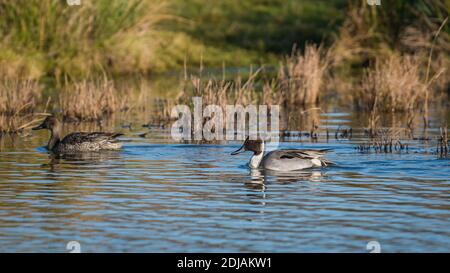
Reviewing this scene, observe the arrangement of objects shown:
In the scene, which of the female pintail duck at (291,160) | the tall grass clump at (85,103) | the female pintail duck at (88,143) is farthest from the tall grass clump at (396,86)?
the female pintail duck at (291,160)

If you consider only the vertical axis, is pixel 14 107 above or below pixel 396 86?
below

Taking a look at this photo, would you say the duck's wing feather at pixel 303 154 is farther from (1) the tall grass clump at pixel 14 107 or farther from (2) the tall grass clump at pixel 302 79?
(2) the tall grass clump at pixel 302 79

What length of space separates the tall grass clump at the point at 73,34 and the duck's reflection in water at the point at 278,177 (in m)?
12.8

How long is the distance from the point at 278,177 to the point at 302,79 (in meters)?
9.64

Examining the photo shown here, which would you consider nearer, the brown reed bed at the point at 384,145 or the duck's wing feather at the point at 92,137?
the brown reed bed at the point at 384,145

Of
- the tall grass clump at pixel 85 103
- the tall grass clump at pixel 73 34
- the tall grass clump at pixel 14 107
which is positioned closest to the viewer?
the tall grass clump at pixel 14 107

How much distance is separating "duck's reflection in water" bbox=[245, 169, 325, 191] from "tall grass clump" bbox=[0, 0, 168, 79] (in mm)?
12815

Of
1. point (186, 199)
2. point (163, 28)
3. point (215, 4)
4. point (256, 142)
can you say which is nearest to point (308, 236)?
point (186, 199)

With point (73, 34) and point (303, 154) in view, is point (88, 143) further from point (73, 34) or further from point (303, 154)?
point (73, 34)

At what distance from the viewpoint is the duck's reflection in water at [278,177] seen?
42.9 ft

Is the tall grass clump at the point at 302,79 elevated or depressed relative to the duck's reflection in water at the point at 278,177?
elevated

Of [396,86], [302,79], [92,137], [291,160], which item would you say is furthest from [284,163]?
[302,79]

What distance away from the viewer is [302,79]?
2330cm

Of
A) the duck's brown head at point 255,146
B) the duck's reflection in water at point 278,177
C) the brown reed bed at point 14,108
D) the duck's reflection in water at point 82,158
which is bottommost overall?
the duck's reflection in water at point 278,177
